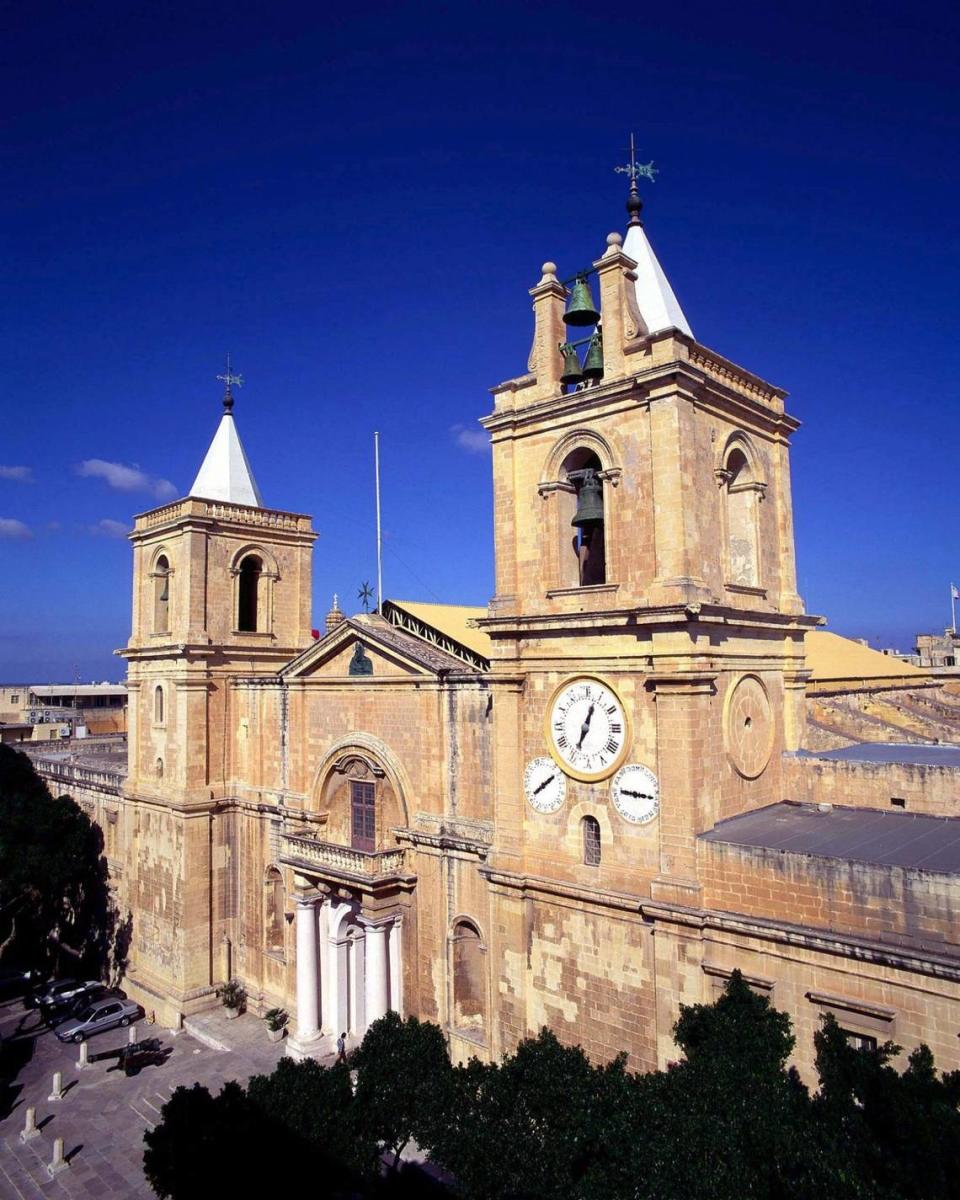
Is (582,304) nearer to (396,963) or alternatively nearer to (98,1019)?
(396,963)

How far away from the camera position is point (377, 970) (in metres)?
21.0

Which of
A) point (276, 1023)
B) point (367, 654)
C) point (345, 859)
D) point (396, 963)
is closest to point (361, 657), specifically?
point (367, 654)

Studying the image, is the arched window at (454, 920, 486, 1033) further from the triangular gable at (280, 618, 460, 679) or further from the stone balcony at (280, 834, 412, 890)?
the triangular gable at (280, 618, 460, 679)

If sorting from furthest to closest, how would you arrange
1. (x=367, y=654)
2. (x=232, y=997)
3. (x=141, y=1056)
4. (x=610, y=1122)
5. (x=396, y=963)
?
(x=232, y=997)
(x=141, y=1056)
(x=367, y=654)
(x=396, y=963)
(x=610, y=1122)

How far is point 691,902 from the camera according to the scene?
13891mm

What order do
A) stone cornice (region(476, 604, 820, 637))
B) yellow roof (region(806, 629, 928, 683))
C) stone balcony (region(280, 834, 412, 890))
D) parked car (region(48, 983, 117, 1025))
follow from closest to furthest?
1. stone cornice (region(476, 604, 820, 637))
2. stone balcony (region(280, 834, 412, 890))
3. parked car (region(48, 983, 117, 1025))
4. yellow roof (region(806, 629, 928, 683))

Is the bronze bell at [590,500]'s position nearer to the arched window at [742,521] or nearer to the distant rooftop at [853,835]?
the arched window at [742,521]

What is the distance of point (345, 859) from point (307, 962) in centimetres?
402

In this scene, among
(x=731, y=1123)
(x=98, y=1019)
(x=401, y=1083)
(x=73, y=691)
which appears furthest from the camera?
(x=73, y=691)

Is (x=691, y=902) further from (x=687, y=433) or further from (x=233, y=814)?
(x=233, y=814)

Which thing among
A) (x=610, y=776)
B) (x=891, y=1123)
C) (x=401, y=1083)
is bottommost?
(x=401, y=1083)

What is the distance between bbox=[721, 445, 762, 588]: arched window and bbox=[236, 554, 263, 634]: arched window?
1816cm

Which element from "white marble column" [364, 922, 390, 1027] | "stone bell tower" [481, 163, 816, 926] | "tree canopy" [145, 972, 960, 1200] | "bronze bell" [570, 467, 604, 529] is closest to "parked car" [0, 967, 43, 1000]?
"white marble column" [364, 922, 390, 1027]

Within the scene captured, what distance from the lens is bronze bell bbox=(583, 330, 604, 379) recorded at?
1645 centimetres
